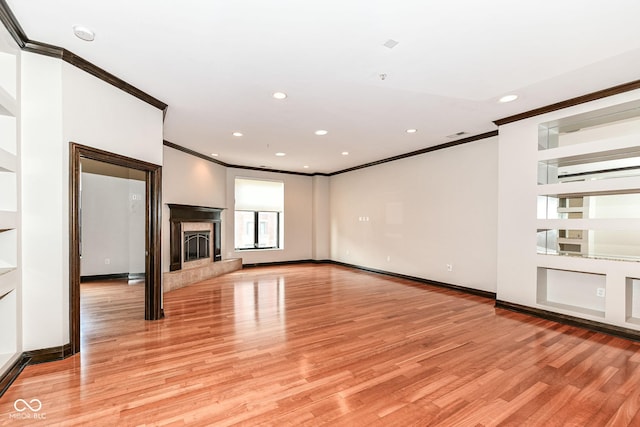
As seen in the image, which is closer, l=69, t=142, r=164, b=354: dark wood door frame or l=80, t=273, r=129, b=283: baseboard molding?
l=69, t=142, r=164, b=354: dark wood door frame

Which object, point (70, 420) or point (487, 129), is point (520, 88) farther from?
point (70, 420)

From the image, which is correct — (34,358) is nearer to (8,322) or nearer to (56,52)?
(8,322)

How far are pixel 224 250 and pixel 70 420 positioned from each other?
19.7ft

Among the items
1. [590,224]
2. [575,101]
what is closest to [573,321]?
[590,224]

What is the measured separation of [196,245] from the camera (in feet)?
22.2

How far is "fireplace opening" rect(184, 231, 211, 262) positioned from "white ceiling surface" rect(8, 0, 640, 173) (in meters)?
2.87

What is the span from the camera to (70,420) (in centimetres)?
194

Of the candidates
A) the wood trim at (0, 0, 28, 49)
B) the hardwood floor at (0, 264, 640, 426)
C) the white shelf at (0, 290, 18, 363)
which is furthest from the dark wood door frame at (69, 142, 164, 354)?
the wood trim at (0, 0, 28, 49)

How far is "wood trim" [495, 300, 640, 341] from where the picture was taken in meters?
3.41

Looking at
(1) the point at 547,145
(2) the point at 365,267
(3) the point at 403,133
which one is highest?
(3) the point at 403,133

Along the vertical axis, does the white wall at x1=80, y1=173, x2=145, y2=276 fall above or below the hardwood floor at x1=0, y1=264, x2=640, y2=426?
above

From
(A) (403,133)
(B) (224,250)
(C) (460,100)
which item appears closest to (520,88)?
(C) (460,100)

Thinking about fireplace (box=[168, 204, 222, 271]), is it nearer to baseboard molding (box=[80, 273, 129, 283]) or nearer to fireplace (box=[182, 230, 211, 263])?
fireplace (box=[182, 230, 211, 263])
